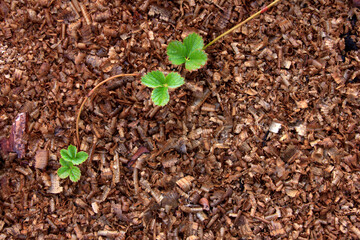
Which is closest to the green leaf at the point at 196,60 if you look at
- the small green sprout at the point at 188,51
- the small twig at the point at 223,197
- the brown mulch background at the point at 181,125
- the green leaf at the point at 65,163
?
the small green sprout at the point at 188,51

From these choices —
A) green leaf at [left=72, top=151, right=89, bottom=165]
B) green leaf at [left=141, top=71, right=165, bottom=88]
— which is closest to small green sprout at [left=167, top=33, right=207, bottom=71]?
green leaf at [left=141, top=71, right=165, bottom=88]

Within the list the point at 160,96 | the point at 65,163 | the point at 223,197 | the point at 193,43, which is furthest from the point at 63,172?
the point at 193,43

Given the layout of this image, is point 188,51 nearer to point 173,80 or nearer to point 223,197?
point 173,80

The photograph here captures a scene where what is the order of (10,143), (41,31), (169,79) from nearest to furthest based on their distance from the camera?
1. (169,79)
2. (10,143)
3. (41,31)

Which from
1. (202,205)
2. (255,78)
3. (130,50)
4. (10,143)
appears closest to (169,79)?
(130,50)

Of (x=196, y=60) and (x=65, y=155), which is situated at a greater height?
(x=196, y=60)

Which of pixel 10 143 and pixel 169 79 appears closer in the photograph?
pixel 169 79

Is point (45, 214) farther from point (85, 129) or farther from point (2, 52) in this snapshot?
point (2, 52)
